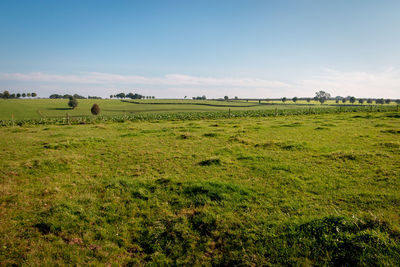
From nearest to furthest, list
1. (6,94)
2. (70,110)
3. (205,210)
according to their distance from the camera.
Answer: (205,210) → (70,110) → (6,94)

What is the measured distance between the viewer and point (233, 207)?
5.90m

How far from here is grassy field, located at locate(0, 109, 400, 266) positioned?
421cm

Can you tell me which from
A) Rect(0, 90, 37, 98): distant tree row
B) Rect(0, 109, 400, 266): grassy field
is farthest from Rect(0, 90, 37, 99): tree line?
Rect(0, 109, 400, 266): grassy field

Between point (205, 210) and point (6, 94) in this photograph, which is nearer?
point (205, 210)

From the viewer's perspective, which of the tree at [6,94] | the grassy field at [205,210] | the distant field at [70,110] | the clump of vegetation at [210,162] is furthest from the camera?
the tree at [6,94]

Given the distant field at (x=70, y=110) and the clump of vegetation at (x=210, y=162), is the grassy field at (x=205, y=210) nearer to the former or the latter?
the clump of vegetation at (x=210, y=162)

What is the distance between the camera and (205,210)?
571 cm

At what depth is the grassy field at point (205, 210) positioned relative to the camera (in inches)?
166

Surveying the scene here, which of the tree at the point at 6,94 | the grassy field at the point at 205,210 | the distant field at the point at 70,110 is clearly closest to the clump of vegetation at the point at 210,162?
the grassy field at the point at 205,210

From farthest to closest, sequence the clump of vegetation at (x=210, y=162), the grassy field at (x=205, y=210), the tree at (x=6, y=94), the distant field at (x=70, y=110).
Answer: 1. the tree at (x=6, y=94)
2. the distant field at (x=70, y=110)
3. the clump of vegetation at (x=210, y=162)
4. the grassy field at (x=205, y=210)

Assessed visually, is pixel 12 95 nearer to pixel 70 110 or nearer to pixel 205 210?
pixel 70 110

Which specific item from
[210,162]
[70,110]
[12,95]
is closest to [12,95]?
[12,95]

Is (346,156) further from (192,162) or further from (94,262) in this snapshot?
(94,262)

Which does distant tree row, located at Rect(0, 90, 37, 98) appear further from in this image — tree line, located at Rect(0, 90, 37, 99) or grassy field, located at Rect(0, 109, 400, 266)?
grassy field, located at Rect(0, 109, 400, 266)
